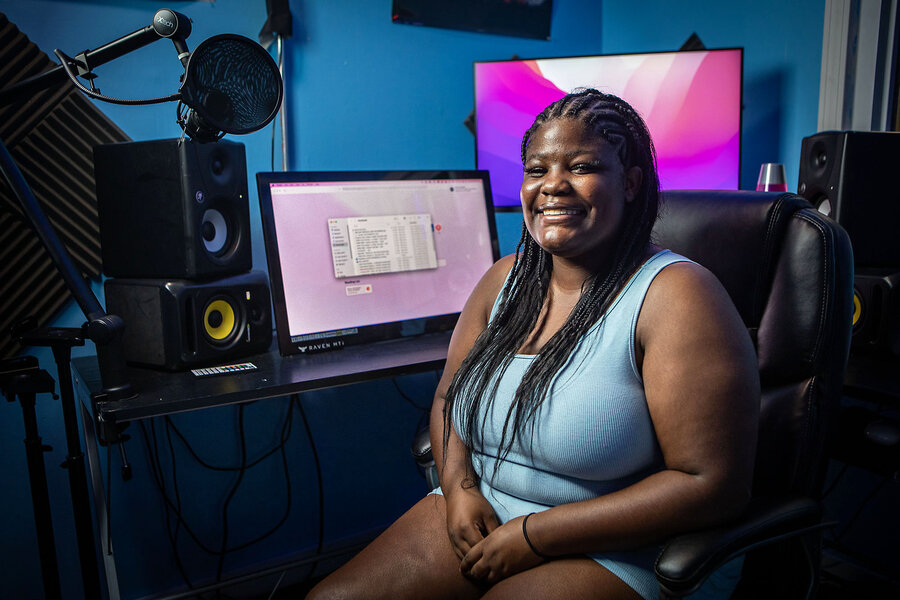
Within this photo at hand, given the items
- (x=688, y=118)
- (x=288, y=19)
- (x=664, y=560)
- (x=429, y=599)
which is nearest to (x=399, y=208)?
(x=288, y=19)

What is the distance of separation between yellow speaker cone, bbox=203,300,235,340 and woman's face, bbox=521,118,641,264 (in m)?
0.79

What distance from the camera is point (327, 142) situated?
1970 millimetres

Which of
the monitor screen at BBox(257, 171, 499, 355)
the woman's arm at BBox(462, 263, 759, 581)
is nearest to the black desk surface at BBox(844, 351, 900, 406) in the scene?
the woman's arm at BBox(462, 263, 759, 581)

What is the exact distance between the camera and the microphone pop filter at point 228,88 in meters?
1.22

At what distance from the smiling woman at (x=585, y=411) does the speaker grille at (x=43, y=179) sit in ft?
3.73

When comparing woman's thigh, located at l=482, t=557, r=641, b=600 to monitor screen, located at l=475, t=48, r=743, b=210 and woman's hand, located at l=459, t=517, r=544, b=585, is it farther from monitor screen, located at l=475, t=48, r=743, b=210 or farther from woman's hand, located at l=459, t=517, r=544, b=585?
monitor screen, located at l=475, t=48, r=743, b=210

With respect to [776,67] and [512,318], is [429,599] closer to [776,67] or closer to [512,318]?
[512,318]

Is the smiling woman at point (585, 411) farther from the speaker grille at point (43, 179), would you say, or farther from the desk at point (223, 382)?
the speaker grille at point (43, 179)

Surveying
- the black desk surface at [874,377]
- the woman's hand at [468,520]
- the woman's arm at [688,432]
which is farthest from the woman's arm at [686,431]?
the black desk surface at [874,377]

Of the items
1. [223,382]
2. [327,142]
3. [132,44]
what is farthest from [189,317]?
[327,142]

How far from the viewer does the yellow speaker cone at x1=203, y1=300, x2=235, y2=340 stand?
4.69 feet

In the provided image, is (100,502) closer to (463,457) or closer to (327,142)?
(463,457)

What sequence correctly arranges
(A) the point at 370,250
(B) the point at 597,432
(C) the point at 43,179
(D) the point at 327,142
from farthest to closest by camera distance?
1. (D) the point at 327,142
2. (A) the point at 370,250
3. (C) the point at 43,179
4. (B) the point at 597,432

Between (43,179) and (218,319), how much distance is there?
641 millimetres
